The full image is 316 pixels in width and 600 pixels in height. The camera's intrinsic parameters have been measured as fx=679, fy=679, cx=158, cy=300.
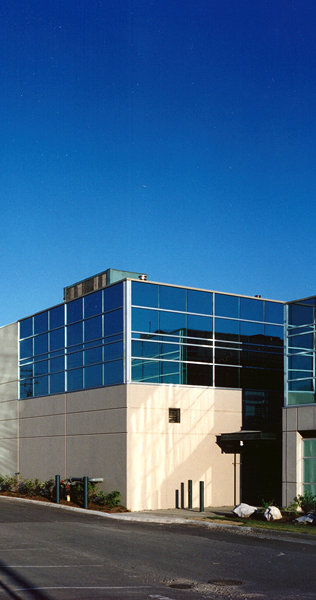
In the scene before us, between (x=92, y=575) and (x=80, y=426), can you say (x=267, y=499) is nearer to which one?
(x=80, y=426)

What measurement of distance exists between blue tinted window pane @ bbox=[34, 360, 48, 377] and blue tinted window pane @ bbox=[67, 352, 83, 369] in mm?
2206

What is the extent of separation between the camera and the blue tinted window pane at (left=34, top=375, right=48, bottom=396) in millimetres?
30608

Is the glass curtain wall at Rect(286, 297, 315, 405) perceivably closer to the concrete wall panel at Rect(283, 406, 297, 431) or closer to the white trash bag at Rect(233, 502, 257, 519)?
the concrete wall panel at Rect(283, 406, 297, 431)

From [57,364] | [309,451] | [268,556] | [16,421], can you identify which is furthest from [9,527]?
[16,421]

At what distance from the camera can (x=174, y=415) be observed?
25.6 m

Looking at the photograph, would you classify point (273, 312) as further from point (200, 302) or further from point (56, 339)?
point (56, 339)

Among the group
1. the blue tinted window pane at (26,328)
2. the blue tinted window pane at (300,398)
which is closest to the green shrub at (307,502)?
the blue tinted window pane at (300,398)

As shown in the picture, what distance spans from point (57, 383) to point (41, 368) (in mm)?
1742

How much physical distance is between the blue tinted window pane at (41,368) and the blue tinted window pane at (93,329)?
3.85 m

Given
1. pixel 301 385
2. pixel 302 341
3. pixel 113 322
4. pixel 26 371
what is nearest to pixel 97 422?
pixel 113 322

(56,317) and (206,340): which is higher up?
(56,317)

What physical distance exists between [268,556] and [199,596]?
4448 millimetres

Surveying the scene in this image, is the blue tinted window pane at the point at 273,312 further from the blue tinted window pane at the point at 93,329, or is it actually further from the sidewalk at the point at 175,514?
the sidewalk at the point at 175,514

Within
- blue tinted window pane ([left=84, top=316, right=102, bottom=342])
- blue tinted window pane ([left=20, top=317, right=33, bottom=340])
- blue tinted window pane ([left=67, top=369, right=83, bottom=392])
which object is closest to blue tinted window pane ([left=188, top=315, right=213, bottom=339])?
blue tinted window pane ([left=84, top=316, right=102, bottom=342])
